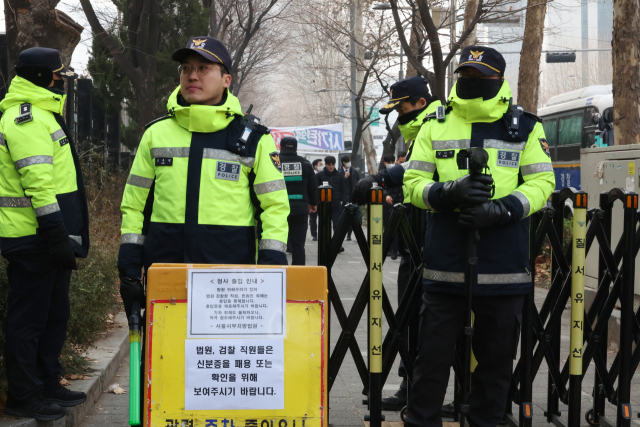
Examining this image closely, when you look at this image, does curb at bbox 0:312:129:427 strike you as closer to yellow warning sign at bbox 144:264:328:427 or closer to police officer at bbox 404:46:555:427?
yellow warning sign at bbox 144:264:328:427

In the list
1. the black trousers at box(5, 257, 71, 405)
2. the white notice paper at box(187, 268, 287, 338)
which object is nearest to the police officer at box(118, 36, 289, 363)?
the white notice paper at box(187, 268, 287, 338)

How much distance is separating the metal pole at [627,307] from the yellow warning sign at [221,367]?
208 cm

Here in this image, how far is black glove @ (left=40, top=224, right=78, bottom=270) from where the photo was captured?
3926 mm

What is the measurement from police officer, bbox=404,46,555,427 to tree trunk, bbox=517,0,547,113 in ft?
36.1

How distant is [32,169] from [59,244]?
16.3 inches

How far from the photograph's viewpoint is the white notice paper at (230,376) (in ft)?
10.2

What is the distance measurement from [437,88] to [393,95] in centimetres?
689

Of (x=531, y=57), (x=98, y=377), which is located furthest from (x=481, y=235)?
(x=531, y=57)

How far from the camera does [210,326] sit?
3.12 metres

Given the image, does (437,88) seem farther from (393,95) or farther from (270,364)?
(270,364)

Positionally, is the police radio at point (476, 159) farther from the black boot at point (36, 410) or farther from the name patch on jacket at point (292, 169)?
the name patch on jacket at point (292, 169)

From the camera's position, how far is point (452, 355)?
12.6 feet

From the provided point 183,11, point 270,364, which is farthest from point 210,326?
point 183,11

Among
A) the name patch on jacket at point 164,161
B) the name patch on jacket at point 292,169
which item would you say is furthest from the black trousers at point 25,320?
the name patch on jacket at point 292,169
